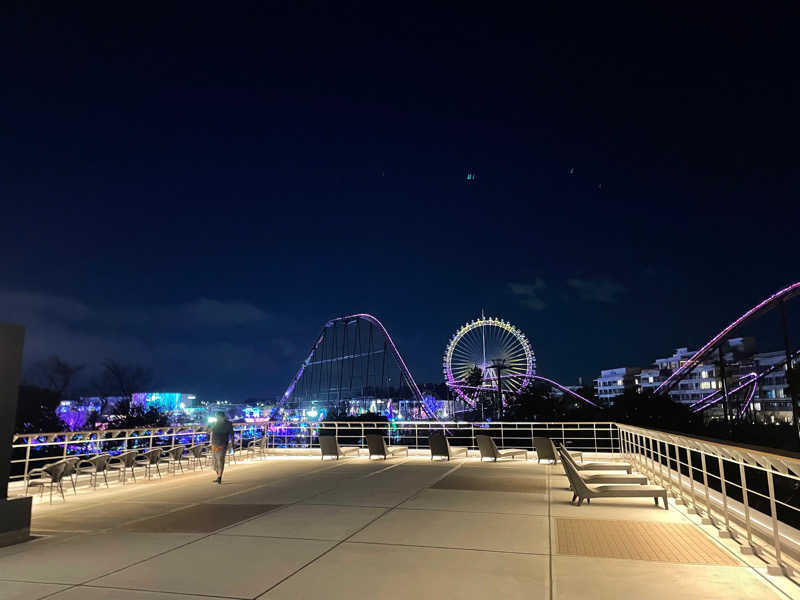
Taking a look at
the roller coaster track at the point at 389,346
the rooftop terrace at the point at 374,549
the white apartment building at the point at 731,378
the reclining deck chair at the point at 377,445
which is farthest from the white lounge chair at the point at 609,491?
the white apartment building at the point at 731,378

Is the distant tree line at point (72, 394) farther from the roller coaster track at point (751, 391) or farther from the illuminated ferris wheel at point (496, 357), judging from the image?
the roller coaster track at point (751, 391)

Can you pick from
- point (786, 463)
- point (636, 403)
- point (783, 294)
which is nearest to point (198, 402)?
point (636, 403)

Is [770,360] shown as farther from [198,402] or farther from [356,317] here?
[198,402]

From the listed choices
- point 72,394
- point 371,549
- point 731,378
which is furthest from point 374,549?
point 731,378

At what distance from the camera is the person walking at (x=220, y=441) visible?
32.5 ft

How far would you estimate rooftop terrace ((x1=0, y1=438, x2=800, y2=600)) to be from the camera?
3.87 metres

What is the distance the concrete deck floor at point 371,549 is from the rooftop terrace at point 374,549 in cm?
2

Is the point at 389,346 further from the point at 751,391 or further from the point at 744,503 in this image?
the point at 744,503

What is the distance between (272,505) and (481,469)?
208 inches

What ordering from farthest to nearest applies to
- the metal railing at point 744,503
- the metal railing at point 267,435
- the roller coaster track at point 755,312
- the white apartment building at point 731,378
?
the white apartment building at point 731,378, the roller coaster track at point 755,312, the metal railing at point 267,435, the metal railing at point 744,503

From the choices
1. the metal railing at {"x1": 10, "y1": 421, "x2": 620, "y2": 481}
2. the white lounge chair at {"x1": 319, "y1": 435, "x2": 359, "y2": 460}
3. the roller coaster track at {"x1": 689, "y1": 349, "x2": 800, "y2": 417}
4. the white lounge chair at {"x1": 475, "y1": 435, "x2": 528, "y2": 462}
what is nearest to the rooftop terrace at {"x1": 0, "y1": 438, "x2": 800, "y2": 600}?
the metal railing at {"x1": 10, "y1": 421, "x2": 620, "y2": 481}

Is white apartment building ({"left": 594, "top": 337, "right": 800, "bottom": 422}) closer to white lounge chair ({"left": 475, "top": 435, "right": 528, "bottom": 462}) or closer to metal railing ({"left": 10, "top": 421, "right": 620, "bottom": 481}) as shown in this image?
metal railing ({"left": 10, "top": 421, "right": 620, "bottom": 481})

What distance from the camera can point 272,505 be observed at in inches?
290

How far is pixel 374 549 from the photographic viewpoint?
16.2ft
